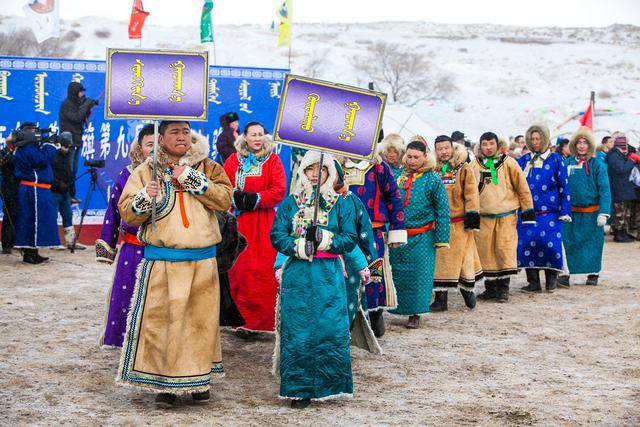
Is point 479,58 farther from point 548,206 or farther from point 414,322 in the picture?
point 414,322

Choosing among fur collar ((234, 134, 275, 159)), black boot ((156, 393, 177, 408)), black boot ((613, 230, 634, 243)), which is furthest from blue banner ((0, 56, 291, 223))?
black boot ((156, 393, 177, 408))

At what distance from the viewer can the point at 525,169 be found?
10.0 meters

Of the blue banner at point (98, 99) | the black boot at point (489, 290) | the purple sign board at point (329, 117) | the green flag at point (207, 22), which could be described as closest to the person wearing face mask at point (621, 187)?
the blue banner at point (98, 99)

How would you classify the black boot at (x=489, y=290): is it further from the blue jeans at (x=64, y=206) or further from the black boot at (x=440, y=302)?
the blue jeans at (x=64, y=206)


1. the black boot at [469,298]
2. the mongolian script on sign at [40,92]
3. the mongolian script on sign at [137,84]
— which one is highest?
the mongolian script on sign at [40,92]

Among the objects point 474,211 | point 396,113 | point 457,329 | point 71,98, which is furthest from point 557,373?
point 396,113

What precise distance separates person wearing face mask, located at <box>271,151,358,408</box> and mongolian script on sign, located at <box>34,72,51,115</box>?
8.65m

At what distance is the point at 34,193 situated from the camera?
11273 mm

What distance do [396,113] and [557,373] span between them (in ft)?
48.7

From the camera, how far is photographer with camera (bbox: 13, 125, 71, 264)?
36.7ft

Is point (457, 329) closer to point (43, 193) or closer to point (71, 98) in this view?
point (43, 193)

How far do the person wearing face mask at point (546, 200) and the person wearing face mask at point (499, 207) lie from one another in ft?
1.57

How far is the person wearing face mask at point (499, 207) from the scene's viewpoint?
30.4 ft

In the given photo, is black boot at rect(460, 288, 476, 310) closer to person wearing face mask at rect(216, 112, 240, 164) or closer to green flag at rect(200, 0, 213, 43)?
person wearing face mask at rect(216, 112, 240, 164)
